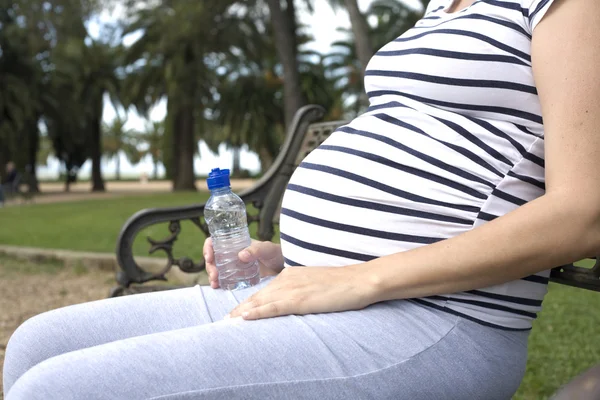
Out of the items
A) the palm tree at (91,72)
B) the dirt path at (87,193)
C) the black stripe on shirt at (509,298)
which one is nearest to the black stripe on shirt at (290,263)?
the black stripe on shirt at (509,298)

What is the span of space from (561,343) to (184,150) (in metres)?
31.8

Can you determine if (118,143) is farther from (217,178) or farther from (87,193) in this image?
(217,178)

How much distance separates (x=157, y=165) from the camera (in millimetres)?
97250

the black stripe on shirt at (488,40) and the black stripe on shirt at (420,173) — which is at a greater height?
the black stripe on shirt at (488,40)

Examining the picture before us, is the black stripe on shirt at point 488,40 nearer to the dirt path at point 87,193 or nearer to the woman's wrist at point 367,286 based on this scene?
the woman's wrist at point 367,286

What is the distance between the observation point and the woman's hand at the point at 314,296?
132 centimetres

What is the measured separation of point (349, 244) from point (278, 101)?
38.1m

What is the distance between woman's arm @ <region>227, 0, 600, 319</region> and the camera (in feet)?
4.08

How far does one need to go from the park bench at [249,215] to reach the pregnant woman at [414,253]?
1325 mm

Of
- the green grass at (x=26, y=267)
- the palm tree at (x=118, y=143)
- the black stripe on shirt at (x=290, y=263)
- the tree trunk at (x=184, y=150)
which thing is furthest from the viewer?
the palm tree at (x=118, y=143)

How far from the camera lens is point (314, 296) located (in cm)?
133

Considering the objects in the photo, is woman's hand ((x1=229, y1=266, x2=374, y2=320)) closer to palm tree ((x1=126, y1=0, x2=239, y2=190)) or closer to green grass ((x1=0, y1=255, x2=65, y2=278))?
green grass ((x1=0, y1=255, x2=65, y2=278))

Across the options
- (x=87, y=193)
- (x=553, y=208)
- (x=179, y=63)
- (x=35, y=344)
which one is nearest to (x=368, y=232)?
(x=553, y=208)

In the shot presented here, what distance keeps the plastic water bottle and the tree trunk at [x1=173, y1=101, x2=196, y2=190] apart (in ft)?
106
